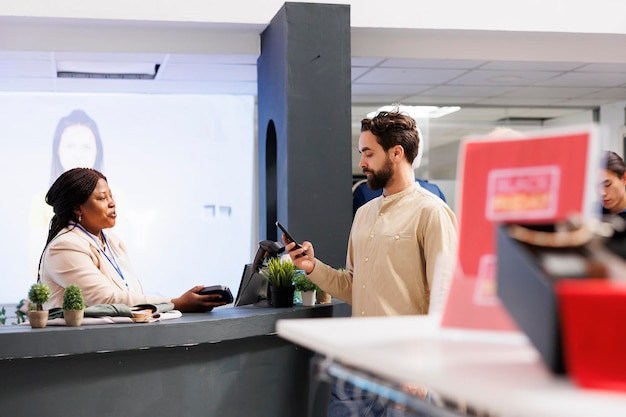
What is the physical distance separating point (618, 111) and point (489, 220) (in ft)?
36.9

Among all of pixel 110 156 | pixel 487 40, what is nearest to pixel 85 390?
pixel 487 40

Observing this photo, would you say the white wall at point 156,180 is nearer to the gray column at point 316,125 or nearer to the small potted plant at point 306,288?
the gray column at point 316,125

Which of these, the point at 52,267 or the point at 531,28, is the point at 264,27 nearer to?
the point at 531,28

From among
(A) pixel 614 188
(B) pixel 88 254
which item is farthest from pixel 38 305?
(A) pixel 614 188

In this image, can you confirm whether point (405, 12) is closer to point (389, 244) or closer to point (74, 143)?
point (74, 143)

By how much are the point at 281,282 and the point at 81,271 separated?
102cm

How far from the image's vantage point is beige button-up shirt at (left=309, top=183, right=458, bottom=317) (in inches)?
129

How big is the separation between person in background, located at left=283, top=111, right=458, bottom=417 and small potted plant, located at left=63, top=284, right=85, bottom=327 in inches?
32.3

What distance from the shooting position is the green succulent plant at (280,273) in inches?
170

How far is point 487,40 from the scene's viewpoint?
8.09 metres

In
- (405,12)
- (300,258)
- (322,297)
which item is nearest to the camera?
(300,258)

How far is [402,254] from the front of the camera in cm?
334

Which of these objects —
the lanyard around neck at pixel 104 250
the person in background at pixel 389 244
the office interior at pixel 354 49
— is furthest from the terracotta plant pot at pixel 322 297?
the office interior at pixel 354 49

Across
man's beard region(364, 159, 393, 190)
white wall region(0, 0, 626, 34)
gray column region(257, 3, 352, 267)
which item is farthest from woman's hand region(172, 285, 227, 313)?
white wall region(0, 0, 626, 34)
